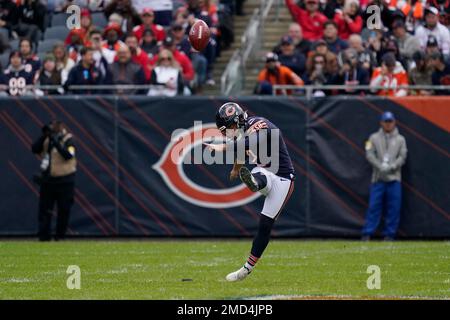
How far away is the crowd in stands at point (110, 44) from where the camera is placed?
18484 mm

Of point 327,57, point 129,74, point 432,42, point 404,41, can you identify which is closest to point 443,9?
point 404,41

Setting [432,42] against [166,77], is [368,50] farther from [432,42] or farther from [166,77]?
[166,77]

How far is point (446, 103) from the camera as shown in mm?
17266

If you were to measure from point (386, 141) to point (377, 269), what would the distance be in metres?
5.10

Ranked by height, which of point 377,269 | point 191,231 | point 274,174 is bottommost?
point 191,231

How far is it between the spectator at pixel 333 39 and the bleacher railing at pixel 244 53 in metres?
1.53

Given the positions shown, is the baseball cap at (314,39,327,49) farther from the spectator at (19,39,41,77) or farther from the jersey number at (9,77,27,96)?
the jersey number at (9,77,27,96)

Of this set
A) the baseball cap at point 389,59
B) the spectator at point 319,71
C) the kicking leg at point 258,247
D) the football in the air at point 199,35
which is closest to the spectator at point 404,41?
the baseball cap at point 389,59

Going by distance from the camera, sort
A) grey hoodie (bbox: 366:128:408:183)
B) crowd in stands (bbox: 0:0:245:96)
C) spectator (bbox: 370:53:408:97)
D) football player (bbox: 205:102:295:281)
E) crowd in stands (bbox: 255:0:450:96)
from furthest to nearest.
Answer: crowd in stands (bbox: 0:0:245:96) < crowd in stands (bbox: 255:0:450:96) < spectator (bbox: 370:53:408:97) < grey hoodie (bbox: 366:128:408:183) < football player (bbox: 205:102:295:281)

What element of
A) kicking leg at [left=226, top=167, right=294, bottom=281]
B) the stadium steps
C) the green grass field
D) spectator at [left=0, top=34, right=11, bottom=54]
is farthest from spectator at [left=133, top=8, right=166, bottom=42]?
kicking leg at [left=226, top=167, right=294, bottom=281]

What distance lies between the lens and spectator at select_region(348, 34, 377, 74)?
1786 centimetres

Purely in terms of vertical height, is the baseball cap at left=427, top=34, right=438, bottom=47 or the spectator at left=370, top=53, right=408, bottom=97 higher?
the baseball cap at left=427, top=34, right=438, bottom=47
